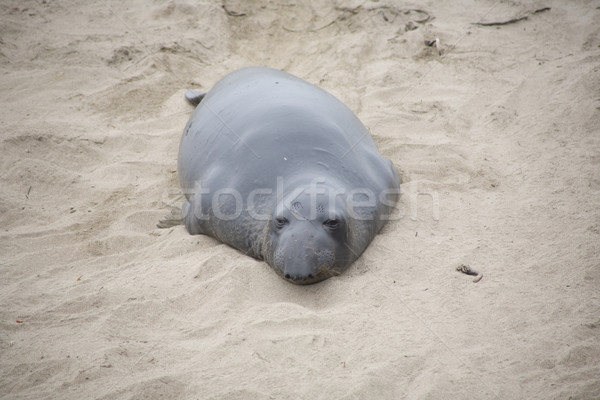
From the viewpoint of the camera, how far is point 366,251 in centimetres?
349

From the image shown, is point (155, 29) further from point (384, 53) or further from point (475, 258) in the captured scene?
point (475, 258)

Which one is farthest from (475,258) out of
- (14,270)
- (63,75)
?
(63,75)

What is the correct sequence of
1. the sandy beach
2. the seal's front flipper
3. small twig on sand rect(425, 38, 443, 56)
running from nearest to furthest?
1. the sandy beach
2. the seal's front flipper
3. small twig on sand rect(425, 38, 443, 56)

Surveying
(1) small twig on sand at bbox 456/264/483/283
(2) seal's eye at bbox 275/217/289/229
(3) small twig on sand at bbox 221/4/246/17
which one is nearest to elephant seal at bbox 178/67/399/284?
(2) seal's eye at bbox 275/217/289/229

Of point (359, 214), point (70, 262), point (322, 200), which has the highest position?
point (322, 200)

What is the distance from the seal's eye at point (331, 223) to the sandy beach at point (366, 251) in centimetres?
32

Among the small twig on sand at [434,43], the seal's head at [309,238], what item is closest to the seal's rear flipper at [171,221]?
the seal's head at [309,238]

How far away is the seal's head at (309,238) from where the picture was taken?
10.0ft

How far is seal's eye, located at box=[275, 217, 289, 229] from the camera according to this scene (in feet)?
10.4

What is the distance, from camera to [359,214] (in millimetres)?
3492

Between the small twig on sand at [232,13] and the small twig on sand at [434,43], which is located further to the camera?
the small twig on sand at [232,13]

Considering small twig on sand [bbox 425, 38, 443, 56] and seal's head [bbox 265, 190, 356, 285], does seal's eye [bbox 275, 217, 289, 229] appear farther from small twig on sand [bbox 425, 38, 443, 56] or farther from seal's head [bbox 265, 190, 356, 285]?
small twig on sand [bbox 425, 38, 443, 56]

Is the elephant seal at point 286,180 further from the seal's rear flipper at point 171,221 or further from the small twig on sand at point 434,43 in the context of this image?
the small twig on sand at point 434,43

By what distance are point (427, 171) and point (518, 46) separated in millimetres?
2436
